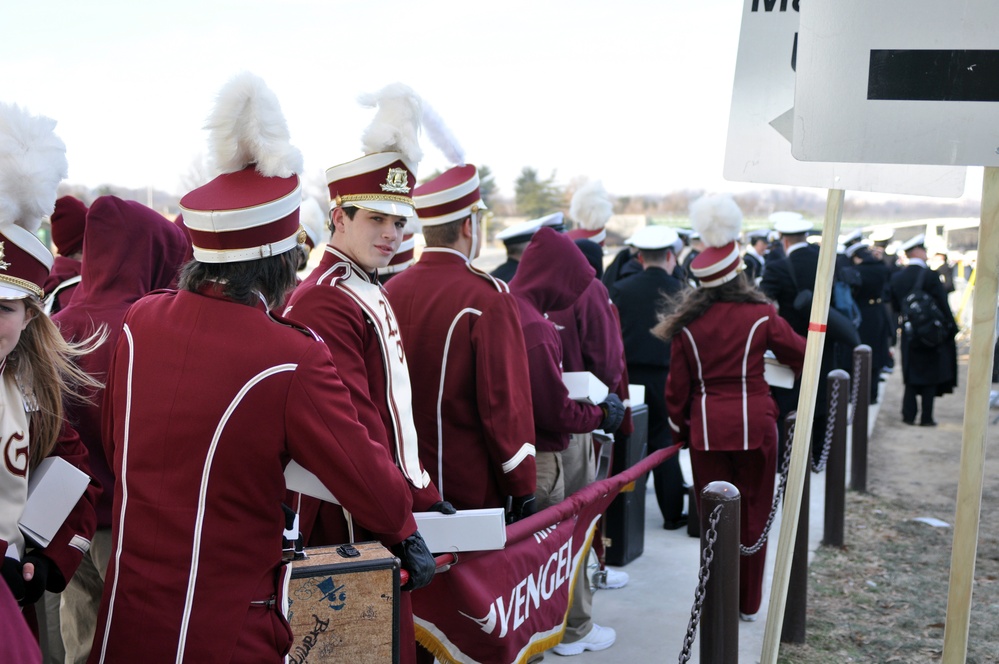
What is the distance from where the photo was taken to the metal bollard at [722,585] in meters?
3.02

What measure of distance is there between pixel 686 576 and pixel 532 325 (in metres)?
2.32

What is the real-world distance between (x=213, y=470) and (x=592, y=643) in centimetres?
314

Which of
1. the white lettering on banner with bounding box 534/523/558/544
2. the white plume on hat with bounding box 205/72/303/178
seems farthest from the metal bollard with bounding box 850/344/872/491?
the white plume on hat with bounding box 205/72/303/178

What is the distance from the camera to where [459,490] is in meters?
3.62

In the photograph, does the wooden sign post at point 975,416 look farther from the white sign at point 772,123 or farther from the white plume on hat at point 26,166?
the white plume on hat at point 26,166

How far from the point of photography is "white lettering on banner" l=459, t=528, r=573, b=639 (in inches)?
131

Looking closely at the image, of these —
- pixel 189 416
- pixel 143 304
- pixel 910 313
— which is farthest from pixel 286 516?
pixel 910 313

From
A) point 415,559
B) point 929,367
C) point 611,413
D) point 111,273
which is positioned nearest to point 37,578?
point 415,559

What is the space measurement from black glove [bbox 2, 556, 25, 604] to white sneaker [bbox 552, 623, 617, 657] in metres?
3.02

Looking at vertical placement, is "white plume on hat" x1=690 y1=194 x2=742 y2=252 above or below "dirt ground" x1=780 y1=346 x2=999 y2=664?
above

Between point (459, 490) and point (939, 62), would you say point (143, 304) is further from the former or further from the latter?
point (939, 62)

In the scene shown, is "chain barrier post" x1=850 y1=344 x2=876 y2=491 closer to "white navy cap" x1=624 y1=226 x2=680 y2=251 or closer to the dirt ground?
the dirt ground

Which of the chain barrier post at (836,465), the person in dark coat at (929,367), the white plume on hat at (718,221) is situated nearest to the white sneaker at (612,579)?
the chain barrier post at (836,465)

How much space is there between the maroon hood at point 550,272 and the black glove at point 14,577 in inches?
104
